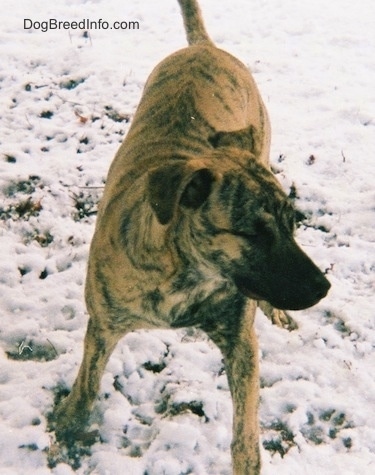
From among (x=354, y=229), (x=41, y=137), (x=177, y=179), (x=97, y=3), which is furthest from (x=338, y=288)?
(x=97, y=3)

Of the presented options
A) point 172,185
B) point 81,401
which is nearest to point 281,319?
point 81,401

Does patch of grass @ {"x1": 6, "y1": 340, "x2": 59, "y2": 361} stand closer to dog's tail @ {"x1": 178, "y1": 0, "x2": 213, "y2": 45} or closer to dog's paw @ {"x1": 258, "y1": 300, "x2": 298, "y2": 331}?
dog's paw @ {"x1": 258, "y1": 300, "x2": 298, "y2": 331}

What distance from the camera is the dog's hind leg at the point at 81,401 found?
2.93m

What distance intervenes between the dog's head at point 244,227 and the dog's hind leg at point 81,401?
2.89ft

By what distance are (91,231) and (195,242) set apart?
1.84 meters

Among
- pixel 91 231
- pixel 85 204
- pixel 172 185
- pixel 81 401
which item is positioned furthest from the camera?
pixel 85 204

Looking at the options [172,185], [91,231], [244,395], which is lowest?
[244,395]

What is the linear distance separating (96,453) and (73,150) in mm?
2420

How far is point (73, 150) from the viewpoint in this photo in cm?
466

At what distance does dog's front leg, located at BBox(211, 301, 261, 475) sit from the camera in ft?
9.03

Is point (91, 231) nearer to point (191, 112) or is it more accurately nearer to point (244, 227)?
point (191, 112)

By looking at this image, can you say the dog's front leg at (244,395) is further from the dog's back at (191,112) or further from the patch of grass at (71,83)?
the patch of grass at (71,83)

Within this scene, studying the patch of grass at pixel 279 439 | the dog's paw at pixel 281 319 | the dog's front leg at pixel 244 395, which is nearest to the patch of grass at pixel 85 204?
the dog's paw at pixel 281 319

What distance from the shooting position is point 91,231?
13.3ft
